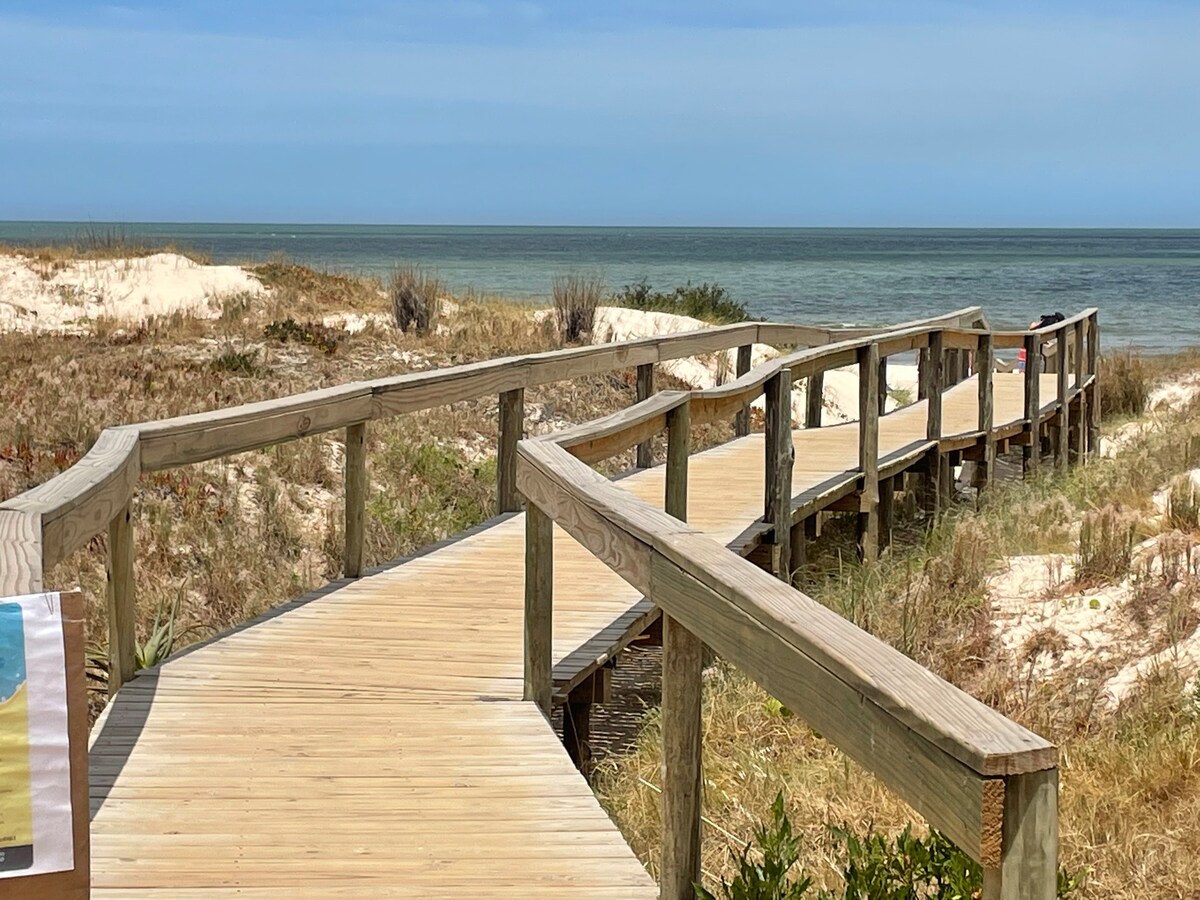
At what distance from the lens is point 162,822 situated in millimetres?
3861

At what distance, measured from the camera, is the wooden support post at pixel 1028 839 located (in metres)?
1.79

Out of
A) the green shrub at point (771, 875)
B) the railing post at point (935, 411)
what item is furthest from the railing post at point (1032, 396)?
the green shrub at point (771, 875)

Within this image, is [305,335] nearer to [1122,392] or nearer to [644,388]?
[644,388]

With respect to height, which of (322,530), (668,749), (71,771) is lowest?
(322,530)

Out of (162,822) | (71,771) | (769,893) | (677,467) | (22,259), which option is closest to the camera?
(71,771)

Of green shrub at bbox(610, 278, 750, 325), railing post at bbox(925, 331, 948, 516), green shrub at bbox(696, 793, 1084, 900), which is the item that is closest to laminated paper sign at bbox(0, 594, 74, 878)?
green shrub at bbox(696, 793, 1084, 900)

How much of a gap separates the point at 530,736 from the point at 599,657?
906mm

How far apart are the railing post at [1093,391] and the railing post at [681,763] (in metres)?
13.5

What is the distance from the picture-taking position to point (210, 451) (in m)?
5.41

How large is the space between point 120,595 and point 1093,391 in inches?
529

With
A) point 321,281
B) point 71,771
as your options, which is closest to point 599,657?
point 71,771

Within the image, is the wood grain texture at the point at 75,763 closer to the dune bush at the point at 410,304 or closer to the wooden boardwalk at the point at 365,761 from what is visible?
the wooden boardwalk at the point at 365,761

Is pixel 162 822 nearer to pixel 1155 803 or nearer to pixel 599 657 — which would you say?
pixel 599 657

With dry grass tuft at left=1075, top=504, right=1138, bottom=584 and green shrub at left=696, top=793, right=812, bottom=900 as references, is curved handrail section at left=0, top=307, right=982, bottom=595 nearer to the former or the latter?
green shrub at left=696, top=793, right=812, bottom=900
